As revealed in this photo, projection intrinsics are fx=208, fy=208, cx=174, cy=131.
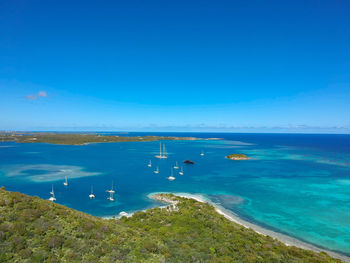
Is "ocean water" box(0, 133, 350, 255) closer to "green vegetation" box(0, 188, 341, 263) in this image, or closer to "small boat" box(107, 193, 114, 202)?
"small boat" box(107, 193, 114, 202)

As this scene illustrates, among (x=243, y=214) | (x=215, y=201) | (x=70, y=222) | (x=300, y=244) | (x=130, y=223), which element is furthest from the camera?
(x=215, y=201)

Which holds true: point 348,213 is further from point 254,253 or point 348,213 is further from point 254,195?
point 254,253

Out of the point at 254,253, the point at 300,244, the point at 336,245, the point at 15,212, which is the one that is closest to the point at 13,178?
the point at 15,212

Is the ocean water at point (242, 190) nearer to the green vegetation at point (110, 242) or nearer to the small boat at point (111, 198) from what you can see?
the small boat at point (111, 198)

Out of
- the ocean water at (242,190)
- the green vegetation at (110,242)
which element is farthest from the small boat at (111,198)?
the green vegetation at (110,242)

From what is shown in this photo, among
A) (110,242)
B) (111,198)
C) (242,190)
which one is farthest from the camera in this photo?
(242,190)

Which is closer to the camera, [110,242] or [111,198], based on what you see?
[110,242]

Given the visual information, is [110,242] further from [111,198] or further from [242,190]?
[242,190]

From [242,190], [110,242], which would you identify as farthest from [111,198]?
[242,190]
